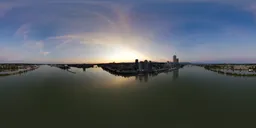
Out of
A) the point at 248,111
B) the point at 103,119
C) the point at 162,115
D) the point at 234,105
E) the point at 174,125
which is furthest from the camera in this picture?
the point at 234,105

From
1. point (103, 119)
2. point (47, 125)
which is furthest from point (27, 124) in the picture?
point (103, 119)

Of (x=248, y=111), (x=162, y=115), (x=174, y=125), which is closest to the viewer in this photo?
(x=174, y=125)

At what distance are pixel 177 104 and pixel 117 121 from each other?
27.0 ft

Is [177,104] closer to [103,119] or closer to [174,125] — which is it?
[174,125]

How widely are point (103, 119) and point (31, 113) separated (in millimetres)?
6933

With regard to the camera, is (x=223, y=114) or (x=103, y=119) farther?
(x=223, y=114)

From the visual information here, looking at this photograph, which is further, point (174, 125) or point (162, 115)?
point (162, 115)

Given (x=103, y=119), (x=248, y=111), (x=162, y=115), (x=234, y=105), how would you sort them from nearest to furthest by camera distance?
1. (x=103, y=119)
2. (x=162, y=115)
3. (x=248, y=111)
4. (x=234, y=105)

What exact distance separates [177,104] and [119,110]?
662cm

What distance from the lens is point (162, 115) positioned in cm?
1553

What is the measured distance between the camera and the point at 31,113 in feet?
53.3

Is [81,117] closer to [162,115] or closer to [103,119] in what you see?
[103,119]

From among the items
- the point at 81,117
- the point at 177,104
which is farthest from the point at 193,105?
the point at 81,117

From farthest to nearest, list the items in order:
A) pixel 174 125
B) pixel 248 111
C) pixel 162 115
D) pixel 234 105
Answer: pixel 234 105
pixel 248 111
pixel 162 115
pixel 174 125
